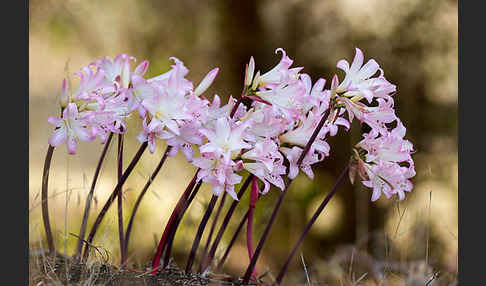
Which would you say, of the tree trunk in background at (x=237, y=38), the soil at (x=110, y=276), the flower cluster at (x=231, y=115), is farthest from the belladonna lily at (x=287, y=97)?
the tree trunk in background at (x=237, y=38)

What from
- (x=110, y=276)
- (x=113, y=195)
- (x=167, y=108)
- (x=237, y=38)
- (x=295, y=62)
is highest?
(x=237, y=38)

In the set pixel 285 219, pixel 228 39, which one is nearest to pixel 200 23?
pixel 228 39

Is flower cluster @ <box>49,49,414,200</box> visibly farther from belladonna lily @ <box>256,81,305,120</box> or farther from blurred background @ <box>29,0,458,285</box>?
blurred background @ <box>29,0,458,285</box>

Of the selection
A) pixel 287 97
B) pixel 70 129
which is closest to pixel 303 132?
pixel 287 97

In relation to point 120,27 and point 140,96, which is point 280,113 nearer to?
point 140,96

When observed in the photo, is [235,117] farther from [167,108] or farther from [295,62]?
[295,62]

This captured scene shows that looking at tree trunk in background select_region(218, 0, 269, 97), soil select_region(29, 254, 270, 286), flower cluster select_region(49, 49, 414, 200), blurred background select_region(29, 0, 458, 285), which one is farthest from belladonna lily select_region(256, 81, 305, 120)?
tree trunk in background select_region(218, 0, 269, 97)
